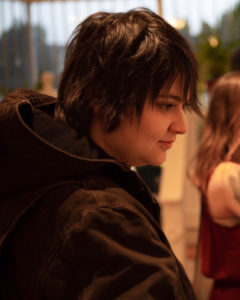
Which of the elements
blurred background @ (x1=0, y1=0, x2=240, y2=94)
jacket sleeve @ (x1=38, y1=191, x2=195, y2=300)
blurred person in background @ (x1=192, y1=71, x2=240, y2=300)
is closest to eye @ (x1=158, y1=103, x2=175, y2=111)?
jacket sleeve @ (x1=38, y1=191, x2=195, y2=300)

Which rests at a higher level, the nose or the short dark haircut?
the short dark haircut

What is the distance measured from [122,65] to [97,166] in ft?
0.66

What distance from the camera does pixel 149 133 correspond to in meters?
0.80

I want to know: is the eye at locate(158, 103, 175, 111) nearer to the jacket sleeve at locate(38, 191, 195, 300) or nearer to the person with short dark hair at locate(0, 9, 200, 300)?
the person with short dark hair at locate(0, 9, 200, 300)

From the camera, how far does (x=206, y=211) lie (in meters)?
1.58

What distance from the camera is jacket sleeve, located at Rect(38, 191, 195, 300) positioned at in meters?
0.60

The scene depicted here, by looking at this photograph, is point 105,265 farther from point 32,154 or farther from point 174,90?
point 174,90

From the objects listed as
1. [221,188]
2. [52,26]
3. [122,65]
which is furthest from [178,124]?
→ [52,26]

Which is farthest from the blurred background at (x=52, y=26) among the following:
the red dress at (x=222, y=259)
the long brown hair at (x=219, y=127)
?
the red dress at (x=222, y=259)

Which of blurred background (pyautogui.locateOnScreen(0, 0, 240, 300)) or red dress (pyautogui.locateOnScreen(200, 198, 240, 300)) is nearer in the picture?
red dress (pyautogui.locateOnScreen(200, 198, 240, 300))

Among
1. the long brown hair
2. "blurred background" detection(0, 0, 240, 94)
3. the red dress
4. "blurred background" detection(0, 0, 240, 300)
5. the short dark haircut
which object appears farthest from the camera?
"blurred background" detection(0, 0, 240, 94)

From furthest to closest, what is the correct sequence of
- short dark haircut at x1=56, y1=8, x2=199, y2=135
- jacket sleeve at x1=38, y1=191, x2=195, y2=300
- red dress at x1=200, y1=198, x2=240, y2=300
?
1. red dress at x1=200, y1=198, x2=240, y2=300
2. short dark haircut at x1=56, y1=8, x2=199, y2=135
3. jacket sleeve at x1=38, y1=191, x2=195, y2=300

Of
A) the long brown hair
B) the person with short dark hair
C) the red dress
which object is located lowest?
the red dress

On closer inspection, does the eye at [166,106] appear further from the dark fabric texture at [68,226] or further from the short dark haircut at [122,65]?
the dark fabric texture at [68,226]
